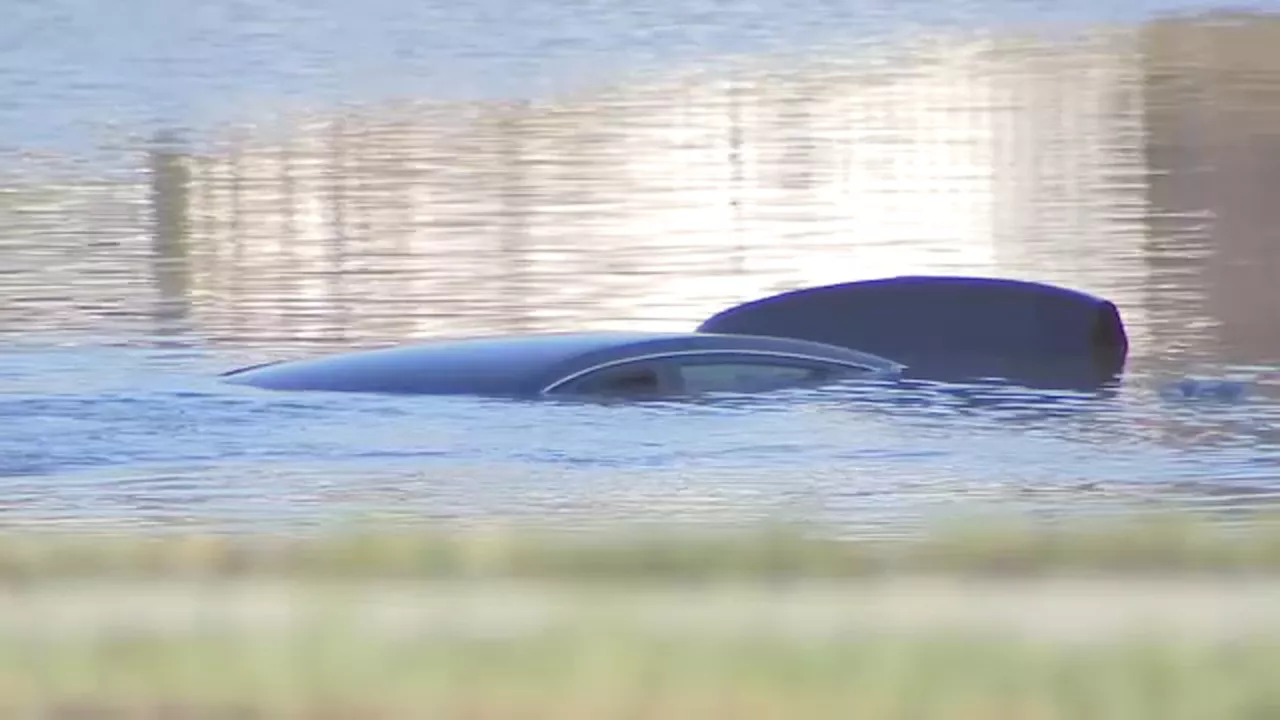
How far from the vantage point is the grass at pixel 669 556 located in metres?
6.83

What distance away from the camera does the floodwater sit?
972 cm

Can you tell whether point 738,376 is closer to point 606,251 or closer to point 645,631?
point 606,251

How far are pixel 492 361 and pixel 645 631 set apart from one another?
17.4 feet

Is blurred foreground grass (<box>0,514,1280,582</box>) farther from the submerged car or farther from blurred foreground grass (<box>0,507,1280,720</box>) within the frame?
the submerged car

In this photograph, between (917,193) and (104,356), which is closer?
(104,356)

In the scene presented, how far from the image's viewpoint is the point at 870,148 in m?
20.7

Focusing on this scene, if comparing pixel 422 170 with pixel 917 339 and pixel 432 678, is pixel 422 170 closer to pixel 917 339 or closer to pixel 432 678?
pixel 917 339

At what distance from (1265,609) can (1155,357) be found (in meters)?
6.13

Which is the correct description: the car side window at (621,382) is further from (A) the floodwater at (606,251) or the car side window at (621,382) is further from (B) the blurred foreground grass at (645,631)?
→ (B) the blurred foreground grass at (645,631)

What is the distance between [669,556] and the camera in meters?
7.07

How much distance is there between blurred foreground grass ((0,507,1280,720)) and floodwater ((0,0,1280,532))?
6.00 ft

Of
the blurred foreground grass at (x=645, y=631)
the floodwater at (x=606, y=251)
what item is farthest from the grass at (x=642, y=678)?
the floodwater at (x=606, y=251)

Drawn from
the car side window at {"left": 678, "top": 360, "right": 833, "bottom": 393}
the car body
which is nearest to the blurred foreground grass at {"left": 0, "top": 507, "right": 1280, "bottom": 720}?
the car side window at {"left": 678, "top": 360, "right": 833, "bottom": 393}

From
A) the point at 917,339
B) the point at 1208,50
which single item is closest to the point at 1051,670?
the point at 917,339
